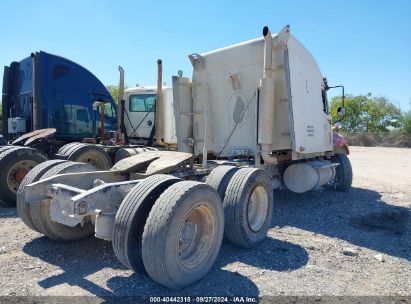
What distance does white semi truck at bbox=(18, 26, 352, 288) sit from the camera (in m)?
3.38

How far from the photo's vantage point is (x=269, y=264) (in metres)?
4.21

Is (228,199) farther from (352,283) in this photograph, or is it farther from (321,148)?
(321,148)

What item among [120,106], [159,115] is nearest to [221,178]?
[159,115]

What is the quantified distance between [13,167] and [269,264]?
18.1 feet

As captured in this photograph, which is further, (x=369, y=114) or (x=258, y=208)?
(x=369, y=114)

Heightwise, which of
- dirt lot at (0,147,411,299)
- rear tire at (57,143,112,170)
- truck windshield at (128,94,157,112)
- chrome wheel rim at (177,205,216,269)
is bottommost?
dirt lot at (0,147,411,299)

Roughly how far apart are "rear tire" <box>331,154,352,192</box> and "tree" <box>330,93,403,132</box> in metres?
42.4

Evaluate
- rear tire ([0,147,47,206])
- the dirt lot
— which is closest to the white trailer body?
the dirt lot

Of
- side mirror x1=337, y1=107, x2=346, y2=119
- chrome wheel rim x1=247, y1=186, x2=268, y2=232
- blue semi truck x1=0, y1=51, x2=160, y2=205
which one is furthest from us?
side mirror x1=337, y1=107, x2=346, y2=119

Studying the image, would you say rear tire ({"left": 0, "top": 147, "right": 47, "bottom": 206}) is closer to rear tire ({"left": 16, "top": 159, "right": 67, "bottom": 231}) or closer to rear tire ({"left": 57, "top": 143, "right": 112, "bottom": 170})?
rear tire ({"left": 57, "top": 143, "right": 112, "bottom": 170})

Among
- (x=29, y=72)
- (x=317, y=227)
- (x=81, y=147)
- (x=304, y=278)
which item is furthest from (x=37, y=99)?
(x=304, y=278)

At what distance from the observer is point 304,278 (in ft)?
12.7

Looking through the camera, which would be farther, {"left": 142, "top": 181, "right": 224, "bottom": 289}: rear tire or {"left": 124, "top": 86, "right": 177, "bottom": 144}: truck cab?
{"left": 124, "top": 86, "right": 177, "bottom": 144}: truck cab

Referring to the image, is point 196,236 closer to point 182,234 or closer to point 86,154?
point 182,234
